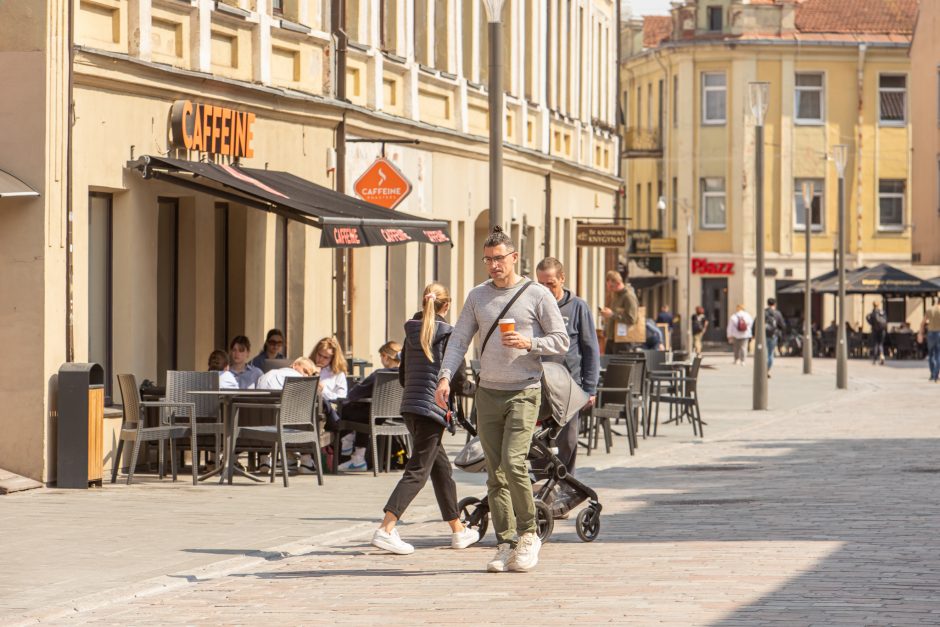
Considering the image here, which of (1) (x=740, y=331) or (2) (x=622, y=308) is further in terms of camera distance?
(1) (x=740, y=331)

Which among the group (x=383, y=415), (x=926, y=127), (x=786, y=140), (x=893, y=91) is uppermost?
(x=893, y=91)

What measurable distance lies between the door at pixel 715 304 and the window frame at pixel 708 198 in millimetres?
2010

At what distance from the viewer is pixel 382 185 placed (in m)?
21.8

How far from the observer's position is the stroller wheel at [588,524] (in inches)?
508

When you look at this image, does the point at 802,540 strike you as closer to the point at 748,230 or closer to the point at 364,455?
the point at 364,455

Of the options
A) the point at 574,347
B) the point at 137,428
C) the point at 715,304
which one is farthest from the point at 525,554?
the point at 715,304

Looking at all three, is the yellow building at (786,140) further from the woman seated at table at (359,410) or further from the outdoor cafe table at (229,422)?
the outdoor cafe table at (229,422)

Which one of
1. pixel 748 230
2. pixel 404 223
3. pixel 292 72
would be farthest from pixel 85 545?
pixel 748 230

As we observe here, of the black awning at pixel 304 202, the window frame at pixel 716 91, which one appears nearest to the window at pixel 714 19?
the window frame at pixel 716 91

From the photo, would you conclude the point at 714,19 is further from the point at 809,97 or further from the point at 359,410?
the point at 359,410

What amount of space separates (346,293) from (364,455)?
547 centimetres

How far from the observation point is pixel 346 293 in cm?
2423

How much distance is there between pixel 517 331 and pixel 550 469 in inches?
66.8

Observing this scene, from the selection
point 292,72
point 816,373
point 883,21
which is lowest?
point 816,373
